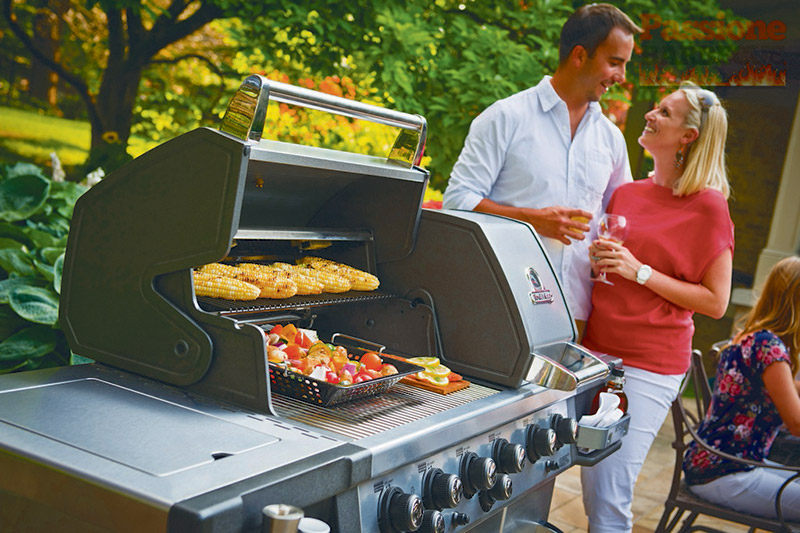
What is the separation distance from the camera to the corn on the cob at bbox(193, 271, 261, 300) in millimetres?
1726

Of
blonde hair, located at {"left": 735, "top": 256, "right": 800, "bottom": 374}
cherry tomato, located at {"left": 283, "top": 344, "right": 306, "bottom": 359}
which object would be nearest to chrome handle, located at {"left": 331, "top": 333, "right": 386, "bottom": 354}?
cherry tomato, located at {"left": 283, "top": 344, "right": 306, "bottom": 359}

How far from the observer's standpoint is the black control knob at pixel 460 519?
1678 mm

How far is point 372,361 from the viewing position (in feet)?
6.11

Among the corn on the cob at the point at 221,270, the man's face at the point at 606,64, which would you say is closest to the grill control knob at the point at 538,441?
the corn on the cob at the point at 221,270

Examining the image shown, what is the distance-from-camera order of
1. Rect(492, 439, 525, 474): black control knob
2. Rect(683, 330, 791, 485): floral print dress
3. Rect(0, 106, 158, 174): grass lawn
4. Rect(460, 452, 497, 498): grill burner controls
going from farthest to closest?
1. Rect(0, 106, 158, 174): grass lawn
2. Rect(683, 330, 791, 485): floral print dress
3. Rect(492, 439, 525, 474): black control knob
4. Rect(460, 452, 497, 498): grill burner controls

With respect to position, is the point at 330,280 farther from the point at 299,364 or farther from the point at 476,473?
the point at 476,473

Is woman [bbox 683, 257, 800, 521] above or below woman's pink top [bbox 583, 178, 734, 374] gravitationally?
below

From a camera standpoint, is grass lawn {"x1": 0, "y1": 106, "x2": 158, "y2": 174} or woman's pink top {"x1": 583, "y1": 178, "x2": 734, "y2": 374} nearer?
woman's pink top {"x1": 583, "y1": 178, "x2": 734, "y2": 374}

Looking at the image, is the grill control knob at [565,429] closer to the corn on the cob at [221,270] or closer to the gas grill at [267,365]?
the gas grill at [267,365]

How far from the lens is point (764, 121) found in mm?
7172

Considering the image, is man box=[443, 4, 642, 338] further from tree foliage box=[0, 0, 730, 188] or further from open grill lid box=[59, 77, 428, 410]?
tree foliage box=[0, 0, 730, 188]

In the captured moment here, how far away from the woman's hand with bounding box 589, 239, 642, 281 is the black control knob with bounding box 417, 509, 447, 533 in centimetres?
132

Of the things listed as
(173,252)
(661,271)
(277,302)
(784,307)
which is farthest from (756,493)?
(173,252)

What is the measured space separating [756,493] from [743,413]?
306 mm
